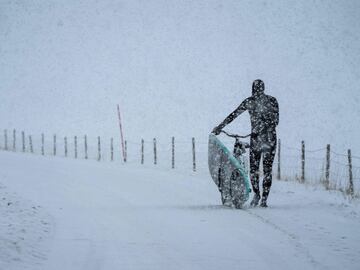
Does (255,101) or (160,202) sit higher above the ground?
(255,101)

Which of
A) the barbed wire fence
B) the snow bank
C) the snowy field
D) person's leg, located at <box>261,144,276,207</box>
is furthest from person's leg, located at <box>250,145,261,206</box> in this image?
the snow bank

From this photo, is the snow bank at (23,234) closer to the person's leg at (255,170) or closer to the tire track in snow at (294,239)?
the tire track in snow at (294,239)

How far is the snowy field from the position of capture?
22.0 ft

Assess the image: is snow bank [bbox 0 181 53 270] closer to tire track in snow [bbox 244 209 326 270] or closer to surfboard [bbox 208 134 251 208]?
tire track in snow [bbox 244 209 326 270]

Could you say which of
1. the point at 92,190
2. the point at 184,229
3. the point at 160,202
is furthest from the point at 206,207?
the point at 92,190

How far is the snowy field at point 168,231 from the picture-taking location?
671 centimetres

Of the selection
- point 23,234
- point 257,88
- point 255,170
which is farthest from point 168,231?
A: point 257,88

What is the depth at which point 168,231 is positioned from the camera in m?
8.48

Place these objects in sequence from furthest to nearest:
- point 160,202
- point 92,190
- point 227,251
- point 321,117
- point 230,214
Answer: point 321,117, point 92,190, point 160,202, point 230,214, point 227,251

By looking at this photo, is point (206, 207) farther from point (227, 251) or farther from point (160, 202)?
point (227, 251)

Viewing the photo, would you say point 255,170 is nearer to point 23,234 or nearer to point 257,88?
point 257,88

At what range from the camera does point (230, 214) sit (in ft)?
33.3

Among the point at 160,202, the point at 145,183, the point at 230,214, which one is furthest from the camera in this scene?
the point at 145,183

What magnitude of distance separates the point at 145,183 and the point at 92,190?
7.87 ft
